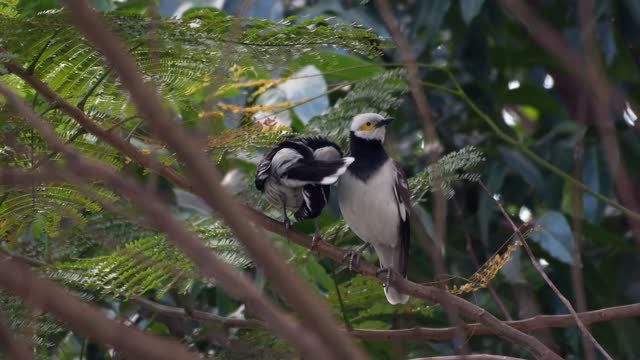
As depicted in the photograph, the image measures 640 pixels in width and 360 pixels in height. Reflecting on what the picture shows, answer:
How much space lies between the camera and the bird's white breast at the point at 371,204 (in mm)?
5250

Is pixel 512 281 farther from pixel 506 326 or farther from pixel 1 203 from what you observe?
pixel 1 203

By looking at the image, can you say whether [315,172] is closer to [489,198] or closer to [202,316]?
[202,316]

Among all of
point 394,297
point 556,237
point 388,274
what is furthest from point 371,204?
point 556,237

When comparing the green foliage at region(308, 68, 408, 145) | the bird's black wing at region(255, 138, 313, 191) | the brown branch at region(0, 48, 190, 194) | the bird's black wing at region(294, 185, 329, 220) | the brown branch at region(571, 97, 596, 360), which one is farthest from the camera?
the green foliage at region(308, 68, 408, 145)

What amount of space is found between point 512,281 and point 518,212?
1710mm

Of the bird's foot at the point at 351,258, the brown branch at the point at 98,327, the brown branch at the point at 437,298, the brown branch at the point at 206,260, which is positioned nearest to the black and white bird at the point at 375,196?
the bird's foot at the point at 351,258

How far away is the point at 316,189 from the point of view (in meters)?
4.69

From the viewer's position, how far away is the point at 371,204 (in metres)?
5.27

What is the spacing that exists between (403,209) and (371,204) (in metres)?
0.26

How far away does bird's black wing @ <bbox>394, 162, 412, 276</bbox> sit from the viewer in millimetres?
5332

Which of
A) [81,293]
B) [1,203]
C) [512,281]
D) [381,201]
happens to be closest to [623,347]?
[512,281]

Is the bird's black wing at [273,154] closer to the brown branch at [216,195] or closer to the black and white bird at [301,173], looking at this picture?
the black and white bird at [301,173]

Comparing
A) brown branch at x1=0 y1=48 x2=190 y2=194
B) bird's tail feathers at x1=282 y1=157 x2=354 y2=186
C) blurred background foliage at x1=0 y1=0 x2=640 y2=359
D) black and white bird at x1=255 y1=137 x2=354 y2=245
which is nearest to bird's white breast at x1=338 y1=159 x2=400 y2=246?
blurred background foliage at x1=0 y1=0 x2=640 y2=359

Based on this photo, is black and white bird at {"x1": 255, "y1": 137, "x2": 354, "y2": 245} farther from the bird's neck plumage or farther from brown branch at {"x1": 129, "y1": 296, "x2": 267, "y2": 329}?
brown branch at {"x1": 129, "y1": 296, "x2": 267, "y2": 329}
